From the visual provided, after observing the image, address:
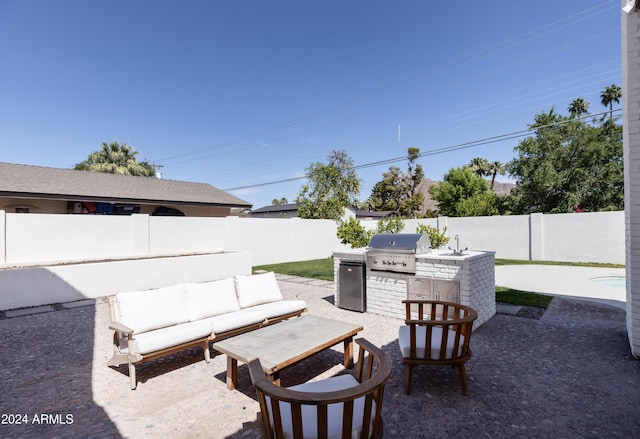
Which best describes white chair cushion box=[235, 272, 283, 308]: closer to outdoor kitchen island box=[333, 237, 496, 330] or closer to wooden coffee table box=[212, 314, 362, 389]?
wooden coffee table box=[212, 314, 362, 389]

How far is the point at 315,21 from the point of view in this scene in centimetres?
1442

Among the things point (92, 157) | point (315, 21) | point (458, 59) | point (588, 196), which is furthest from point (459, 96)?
point (92, 157)

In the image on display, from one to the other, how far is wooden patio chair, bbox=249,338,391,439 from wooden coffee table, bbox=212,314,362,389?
3.00 ft

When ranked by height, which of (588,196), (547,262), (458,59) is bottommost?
(547,262)

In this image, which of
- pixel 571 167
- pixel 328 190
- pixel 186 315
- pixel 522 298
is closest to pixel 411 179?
pixel 571 167

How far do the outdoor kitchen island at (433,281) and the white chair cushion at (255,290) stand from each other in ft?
6.02

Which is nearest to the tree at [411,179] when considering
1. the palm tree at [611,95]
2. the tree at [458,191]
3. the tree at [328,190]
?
the tree at [458,191]

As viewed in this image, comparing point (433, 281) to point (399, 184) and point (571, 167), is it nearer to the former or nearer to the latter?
point (571, 167)

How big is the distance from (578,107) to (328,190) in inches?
955

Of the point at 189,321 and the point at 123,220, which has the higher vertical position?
the point at 123,220

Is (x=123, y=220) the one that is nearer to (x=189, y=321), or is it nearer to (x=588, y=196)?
(x=189, y=321)

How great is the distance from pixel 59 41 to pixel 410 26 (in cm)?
1344

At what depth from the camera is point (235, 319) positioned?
4441 millimetres

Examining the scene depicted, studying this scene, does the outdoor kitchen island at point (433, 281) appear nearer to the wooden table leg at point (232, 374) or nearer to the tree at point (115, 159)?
the wooden table leg at point (232, 374)
